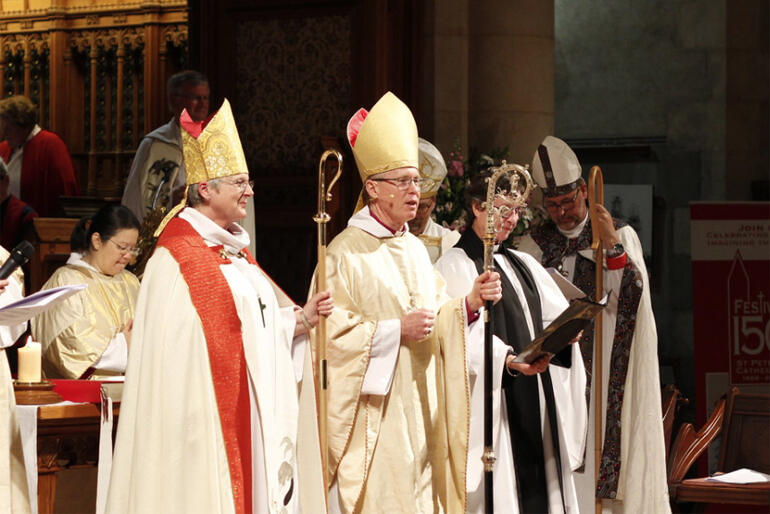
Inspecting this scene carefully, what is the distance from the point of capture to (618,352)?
6.38 meters

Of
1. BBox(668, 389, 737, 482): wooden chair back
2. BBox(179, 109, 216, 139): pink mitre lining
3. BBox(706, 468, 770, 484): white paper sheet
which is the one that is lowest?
BBox(706, 468, 770, 484): white paper sheet

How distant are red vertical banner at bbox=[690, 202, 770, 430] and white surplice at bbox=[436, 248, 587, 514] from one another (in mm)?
2887

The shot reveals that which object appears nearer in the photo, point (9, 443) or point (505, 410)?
point (9, 443)

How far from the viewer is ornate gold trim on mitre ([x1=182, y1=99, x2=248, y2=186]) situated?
4605mm

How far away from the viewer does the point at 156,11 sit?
11227mm

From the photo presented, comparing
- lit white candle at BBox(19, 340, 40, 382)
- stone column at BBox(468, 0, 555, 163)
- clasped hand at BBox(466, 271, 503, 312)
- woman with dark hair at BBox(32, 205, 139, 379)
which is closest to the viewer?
clasped hand at BBox(466, 271, 503, 312)

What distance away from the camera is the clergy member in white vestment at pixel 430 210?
6.69 m

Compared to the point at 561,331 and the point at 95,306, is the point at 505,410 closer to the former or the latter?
the point at 561,331

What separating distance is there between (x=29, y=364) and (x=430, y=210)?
2.23m

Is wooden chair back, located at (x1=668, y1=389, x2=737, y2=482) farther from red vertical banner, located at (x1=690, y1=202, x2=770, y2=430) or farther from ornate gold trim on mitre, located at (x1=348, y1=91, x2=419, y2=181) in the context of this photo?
ornate gold trim on mitre, located at (x1=348, y1=91, x2=419, y2=181)

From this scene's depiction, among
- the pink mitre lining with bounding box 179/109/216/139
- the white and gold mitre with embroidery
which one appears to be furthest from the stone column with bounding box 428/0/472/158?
the pink mitre lining with bounding box 179/109/216/139

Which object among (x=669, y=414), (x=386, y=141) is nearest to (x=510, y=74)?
(x=669, y=414)

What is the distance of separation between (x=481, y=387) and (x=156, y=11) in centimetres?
659

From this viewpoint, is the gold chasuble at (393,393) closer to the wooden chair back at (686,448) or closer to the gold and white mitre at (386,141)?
the gold and white mitre at (386,141)
